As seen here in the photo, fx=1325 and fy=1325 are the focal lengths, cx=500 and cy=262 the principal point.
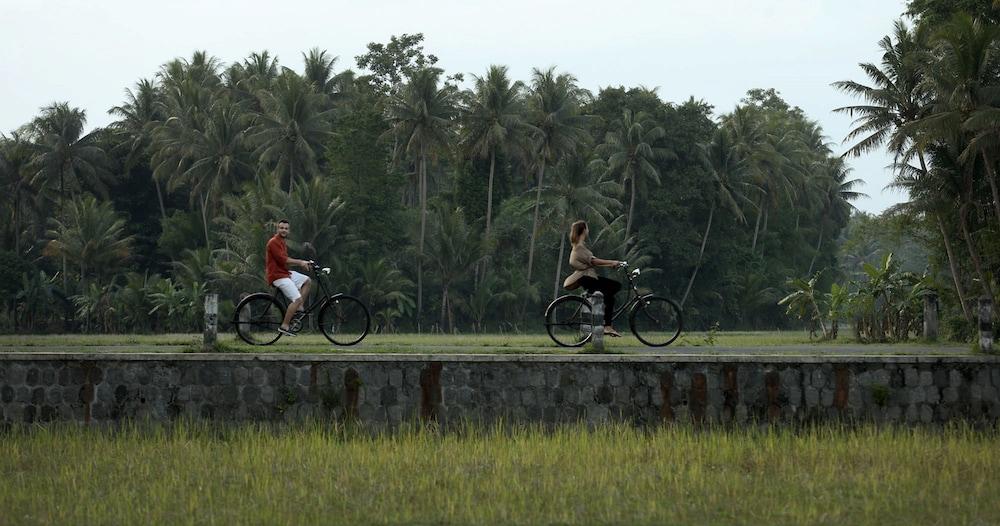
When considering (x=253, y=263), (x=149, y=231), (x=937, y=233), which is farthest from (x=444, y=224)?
(x=937, y=233)

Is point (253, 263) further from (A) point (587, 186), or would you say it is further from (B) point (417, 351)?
(B) point (417, 351)

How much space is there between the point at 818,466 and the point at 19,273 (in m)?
55.8

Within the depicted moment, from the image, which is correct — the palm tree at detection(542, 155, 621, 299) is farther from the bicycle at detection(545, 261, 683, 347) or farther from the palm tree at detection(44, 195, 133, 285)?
the bicycle at detection(545, 261, 683, 347)

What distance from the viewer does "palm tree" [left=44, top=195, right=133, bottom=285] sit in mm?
63969

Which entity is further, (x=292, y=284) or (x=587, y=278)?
(x=587, y=278)

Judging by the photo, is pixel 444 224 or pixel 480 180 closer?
pixel 444 224

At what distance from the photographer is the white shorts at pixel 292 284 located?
18.0m

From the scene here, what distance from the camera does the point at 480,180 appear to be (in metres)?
67.8

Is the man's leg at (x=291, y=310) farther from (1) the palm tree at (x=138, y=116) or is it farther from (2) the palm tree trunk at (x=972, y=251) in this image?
(1) the palm tree at (x=138, y=116)

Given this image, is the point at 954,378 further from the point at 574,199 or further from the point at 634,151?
the point at 634,151

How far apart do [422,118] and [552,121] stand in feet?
20.6

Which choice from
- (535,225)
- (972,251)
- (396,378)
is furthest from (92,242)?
(396,378)

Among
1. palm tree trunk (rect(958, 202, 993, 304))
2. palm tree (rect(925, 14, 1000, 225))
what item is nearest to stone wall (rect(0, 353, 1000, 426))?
palm tree trunk (rect(958, 202, 993, 304))

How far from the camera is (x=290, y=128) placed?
63844 millimetres
